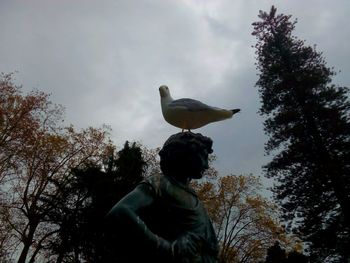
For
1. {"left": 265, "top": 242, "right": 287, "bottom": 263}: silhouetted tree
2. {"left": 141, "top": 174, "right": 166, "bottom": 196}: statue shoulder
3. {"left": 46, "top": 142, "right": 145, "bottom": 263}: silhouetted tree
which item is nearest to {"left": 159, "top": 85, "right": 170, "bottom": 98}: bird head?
{"left": 141, "top": 174, "right": 166, "bottom": 196}: statue shoulder

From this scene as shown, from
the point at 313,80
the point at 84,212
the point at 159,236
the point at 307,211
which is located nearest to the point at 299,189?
the point at 307,211

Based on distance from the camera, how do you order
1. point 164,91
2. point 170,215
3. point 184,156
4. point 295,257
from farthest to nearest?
point 295,257 < point 164,91 < point 184,156 < point 170,215

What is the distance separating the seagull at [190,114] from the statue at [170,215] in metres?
0.90

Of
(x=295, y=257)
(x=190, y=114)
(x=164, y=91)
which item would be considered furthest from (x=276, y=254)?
(x=190, y=114)

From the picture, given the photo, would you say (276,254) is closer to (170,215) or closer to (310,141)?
(310,141)

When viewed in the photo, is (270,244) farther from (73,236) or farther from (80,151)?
(73,236)

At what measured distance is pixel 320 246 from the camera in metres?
17.9

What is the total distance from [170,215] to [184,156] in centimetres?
41

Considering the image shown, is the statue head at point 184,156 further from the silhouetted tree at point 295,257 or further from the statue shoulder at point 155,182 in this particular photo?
the silhouetted tree at point 295,257

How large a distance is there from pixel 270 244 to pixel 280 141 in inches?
330

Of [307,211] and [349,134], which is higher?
[349,134]

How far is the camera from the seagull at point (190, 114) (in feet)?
12.0

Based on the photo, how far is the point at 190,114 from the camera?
371cm

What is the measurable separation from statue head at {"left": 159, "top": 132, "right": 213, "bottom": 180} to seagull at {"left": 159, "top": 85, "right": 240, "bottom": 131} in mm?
884
